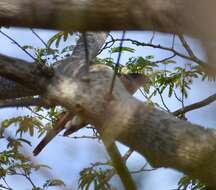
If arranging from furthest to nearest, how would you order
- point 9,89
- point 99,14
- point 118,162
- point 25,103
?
1. point 9,89
2. point 25,103
3. point 118,162
4. point 99,14

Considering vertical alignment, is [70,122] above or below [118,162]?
above

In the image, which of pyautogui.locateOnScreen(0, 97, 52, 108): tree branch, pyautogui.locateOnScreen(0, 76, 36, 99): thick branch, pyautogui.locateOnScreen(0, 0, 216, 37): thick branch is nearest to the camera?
pyautogui.locateOnScreen(0, 0, 216, 37): thick branch

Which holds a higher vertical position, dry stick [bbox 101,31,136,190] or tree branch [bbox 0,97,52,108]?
tree branch [bbox 0,97,52,108]

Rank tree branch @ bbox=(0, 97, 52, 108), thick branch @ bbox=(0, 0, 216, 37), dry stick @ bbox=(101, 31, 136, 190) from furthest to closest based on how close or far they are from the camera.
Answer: tree branch @ bbox=(0, 97, 52, 108), dry stick @ bbox=(101, 31, 136, 190), thick branch @ bbox=(0, 0, 216, 37)

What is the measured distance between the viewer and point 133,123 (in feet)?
4.64

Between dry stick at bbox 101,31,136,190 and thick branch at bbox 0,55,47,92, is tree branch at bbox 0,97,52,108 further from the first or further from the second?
dry stick at bbox 101,31,136,190

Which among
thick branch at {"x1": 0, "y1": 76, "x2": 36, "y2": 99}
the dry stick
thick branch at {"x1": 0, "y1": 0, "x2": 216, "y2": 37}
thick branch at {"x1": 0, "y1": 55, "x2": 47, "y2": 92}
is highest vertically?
thick branch at {"x1": 0, "y1": 76, "x2": 36, "y2": 99}

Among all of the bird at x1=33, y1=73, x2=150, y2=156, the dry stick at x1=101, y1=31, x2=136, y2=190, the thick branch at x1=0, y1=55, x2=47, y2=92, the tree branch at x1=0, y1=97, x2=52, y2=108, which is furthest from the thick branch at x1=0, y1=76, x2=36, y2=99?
the dry stick at x1=101, y1=31, x2=136, y2=190

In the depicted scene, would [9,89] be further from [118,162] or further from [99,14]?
[99,14]

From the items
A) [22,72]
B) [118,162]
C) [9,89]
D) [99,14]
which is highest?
[9,89]

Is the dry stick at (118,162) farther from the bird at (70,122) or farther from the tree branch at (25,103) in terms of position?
the tree branch at (25,103)

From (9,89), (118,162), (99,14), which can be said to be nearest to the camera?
(99,14)

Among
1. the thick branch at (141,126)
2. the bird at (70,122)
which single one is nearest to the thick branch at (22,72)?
the thick branch at (141,126)

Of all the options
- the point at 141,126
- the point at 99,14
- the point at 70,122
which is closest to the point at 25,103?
the point at 70,122
